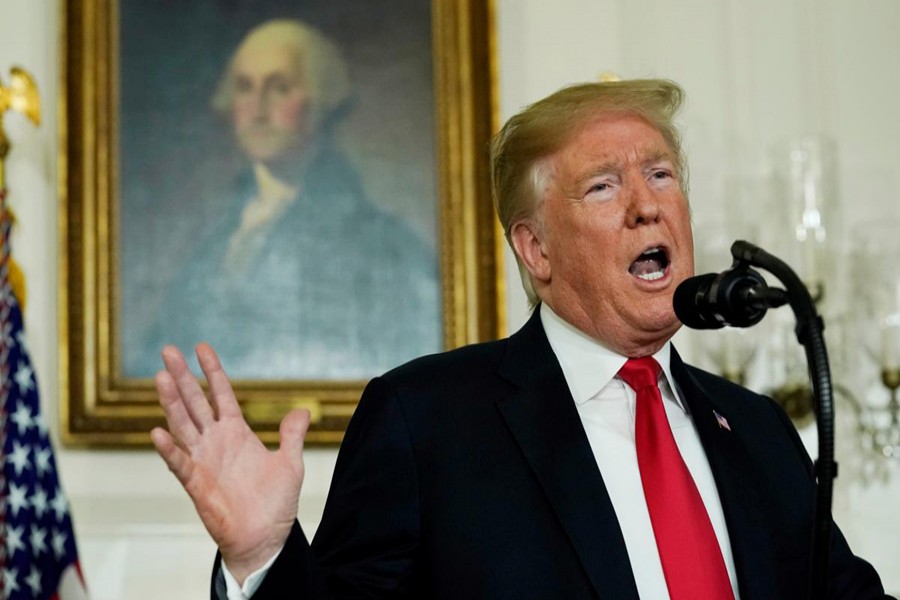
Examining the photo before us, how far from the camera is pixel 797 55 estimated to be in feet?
16.8

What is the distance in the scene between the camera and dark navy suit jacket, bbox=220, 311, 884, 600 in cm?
223

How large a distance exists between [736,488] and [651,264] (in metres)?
0.51

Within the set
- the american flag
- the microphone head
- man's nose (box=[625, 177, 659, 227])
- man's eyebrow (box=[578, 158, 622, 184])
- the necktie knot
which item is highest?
man's eyebrow (box=[578, 158, 622, 184])

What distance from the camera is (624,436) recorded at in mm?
2451

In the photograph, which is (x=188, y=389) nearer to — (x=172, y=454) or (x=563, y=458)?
(x=172, y=454)

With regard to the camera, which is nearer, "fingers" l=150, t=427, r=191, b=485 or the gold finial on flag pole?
"fingers" l=150, t=427, r=191, b=485

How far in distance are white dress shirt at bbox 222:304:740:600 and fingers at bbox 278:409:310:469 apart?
0.67 metres

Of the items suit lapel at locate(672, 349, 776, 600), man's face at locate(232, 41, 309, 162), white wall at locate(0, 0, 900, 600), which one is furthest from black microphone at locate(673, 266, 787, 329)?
man's face at locate(232, 41, 309, 162)

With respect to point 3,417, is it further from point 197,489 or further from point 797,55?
point 797,55

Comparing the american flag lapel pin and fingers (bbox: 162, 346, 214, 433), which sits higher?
fingers (bbox: 162, 346, 214, 433)

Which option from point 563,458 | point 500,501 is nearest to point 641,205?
point 563,458

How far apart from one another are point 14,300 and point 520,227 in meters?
2.09

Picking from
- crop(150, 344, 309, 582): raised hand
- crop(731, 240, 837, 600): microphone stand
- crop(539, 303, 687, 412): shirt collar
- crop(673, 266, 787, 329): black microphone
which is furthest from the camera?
crop(539, 303, 687, 412): shirt collar

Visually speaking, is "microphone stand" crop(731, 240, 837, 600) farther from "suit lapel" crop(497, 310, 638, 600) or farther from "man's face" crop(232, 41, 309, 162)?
"man's face" crop(232, 41, 309, 162)
